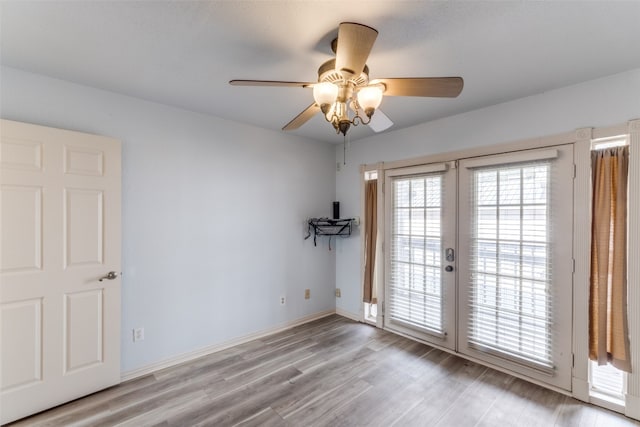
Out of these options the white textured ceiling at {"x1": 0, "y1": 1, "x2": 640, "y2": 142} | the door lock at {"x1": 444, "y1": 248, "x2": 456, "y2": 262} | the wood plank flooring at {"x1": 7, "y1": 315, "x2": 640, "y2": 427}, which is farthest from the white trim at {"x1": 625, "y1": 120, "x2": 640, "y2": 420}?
the door lock at {"x1": 444, "y1": 248, "x2": 456, "y2": 262}

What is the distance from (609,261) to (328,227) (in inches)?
111

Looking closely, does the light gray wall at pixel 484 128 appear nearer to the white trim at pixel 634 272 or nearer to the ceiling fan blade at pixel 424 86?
the white trim at pixel 634 272

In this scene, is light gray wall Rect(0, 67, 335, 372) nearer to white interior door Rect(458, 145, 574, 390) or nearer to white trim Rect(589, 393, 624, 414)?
white interior door Rect(458, 145, 574, 390)

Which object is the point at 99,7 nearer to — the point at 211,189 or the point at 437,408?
the point at 211,189

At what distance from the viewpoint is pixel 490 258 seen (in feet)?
9.06

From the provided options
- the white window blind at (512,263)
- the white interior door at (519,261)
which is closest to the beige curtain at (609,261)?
the white interior door at (519,261)

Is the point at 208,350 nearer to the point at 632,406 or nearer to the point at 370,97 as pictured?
the point at 370,97

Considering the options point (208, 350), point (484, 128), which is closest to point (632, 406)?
point (484, 128)

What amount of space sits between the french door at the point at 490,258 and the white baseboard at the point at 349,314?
0.51 meters

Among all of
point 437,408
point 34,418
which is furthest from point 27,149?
point 437,408

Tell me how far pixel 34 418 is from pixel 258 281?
6.60 feet

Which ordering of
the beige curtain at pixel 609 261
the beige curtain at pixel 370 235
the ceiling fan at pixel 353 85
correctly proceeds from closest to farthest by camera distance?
the ceiling fan at pixel 353 85 → the beige curtain at pixel 609 261 → the beige curtain at pixel 370 235

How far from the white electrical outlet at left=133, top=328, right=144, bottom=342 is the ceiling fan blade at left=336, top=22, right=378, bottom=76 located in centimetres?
274

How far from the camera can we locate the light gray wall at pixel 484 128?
7.13ft
